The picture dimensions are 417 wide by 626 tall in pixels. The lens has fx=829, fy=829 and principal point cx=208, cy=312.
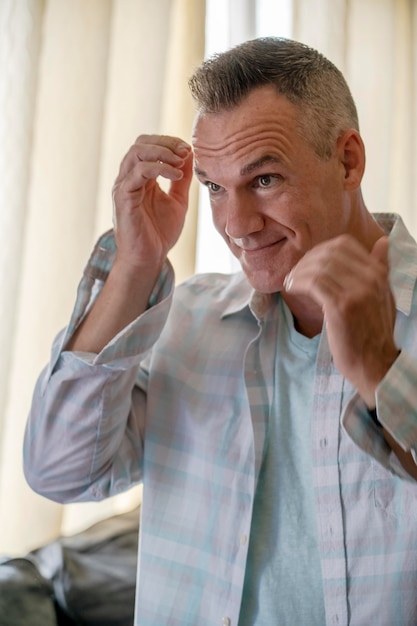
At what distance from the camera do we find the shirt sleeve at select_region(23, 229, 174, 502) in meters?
1.35

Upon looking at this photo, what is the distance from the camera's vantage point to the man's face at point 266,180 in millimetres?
1281

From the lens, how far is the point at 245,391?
141cm

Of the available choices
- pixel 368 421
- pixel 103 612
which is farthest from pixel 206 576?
pixel 368 421

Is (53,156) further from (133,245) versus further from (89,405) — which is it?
(89,405)

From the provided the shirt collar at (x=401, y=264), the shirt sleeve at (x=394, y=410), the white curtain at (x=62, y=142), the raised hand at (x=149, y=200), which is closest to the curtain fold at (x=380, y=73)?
the white curtain at (x=62, y=142)

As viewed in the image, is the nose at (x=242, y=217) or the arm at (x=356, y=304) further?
the nose at (x=242, y=217)

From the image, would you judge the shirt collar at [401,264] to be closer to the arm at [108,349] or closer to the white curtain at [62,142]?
the arm at [108,349]

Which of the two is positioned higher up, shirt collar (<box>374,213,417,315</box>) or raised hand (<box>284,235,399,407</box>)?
shirt collar (<box>374,213,417,315</box>)

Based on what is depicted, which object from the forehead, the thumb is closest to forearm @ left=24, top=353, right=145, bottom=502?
the forehead

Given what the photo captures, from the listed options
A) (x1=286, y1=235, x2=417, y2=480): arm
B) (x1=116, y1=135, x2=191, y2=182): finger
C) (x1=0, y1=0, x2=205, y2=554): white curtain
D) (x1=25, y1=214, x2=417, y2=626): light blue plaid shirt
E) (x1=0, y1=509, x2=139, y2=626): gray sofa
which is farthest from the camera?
(x1=0, y1=0, x2=205, y2=554): white curtain

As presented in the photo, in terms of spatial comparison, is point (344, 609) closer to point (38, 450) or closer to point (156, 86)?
point (38, 450)

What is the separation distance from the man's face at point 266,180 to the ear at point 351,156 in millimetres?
30

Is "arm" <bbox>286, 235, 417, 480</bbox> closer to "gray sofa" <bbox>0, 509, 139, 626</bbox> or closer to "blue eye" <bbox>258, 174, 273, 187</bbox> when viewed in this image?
"blue eye" <bbox>258, 174, 273, 187</bbox>

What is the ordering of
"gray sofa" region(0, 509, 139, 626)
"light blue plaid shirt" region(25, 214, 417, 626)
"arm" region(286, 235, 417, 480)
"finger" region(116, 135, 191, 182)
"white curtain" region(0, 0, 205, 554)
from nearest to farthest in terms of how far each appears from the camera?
"arm" region(286, 235, 417, 480) < "light blue plaid shirt" region(25, 214, 417, 626) < "finger" region(116, 135, 191, 182) < "gray sofa" region(0, 509, 139, 626) < "white curtain" region(0, 0, 205, 554)
